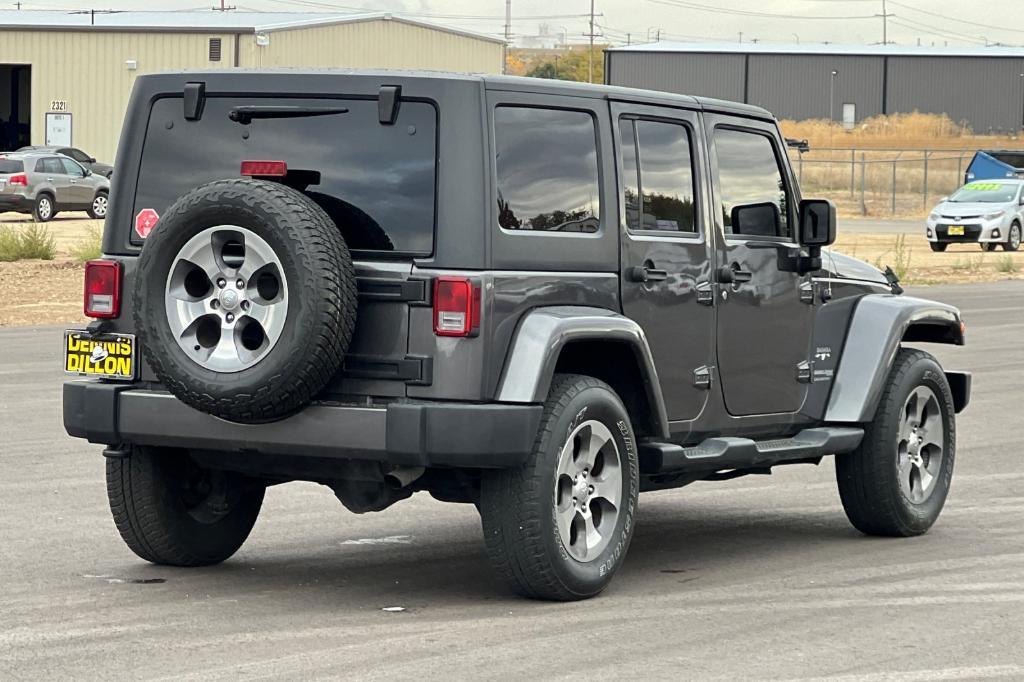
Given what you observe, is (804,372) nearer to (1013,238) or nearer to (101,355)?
(101,355)

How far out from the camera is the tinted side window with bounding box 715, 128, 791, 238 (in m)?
8.24

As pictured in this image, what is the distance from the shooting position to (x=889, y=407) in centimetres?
884

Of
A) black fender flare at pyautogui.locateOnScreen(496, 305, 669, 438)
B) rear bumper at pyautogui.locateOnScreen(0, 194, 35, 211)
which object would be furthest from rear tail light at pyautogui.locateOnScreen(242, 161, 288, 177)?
rear bumper at pyautogui.locateOnScreen(0, 194, 35, 211)

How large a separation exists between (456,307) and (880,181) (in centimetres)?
6745

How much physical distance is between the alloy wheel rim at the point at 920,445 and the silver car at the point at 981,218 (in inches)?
1232

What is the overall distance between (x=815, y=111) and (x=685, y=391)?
94401 mm

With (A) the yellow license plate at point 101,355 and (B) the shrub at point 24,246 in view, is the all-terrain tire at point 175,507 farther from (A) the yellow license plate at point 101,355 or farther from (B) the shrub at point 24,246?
(B) the shrub at point 24,246

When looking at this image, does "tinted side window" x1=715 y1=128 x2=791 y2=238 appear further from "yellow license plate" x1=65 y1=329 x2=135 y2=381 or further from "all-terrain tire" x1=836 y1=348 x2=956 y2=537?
"yellow license plate" x1=65 y1=329 x2=135 y2=381

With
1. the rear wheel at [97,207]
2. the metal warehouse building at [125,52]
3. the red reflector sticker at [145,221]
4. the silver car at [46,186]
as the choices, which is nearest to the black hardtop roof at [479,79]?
the red reflector sticker at [145,221]

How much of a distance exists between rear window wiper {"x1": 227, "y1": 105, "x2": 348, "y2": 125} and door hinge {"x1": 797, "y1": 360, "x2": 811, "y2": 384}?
280cm

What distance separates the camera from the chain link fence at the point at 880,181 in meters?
59.1

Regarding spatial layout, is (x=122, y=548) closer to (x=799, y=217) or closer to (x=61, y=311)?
(x=799, y=217)

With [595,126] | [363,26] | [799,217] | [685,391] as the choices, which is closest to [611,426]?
[685,391]

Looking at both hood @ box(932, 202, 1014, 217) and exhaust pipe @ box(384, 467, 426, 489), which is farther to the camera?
hood @ box(932, 202, 1014, 217)
